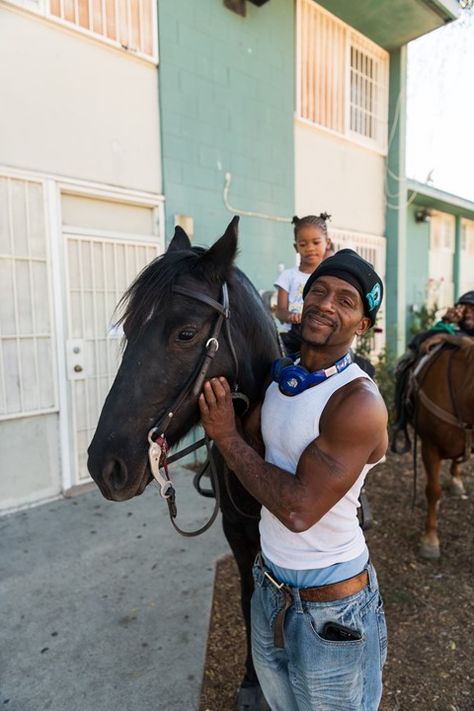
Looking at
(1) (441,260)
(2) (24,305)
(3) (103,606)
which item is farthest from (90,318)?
(1) (441,260)

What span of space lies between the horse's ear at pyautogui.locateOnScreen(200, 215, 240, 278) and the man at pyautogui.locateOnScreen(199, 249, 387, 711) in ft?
0.90

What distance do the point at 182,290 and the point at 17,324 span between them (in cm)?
327

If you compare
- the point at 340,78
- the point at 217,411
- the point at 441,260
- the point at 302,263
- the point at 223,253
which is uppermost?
the point at 340,78

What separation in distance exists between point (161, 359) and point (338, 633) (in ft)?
3.05

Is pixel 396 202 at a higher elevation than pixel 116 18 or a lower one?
lower

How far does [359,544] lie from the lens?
4.40 ft

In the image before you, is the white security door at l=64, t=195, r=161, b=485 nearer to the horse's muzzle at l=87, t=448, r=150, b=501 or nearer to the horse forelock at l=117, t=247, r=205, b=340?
the horse forelock at l=117, t=247, r=205, b=340

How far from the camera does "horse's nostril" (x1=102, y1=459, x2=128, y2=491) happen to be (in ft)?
4.15

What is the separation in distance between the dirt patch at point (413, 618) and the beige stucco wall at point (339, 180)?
15.2ft

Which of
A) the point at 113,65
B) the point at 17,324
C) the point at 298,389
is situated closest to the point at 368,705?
the point at 298,389

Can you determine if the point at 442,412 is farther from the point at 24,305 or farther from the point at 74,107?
the point at 74,107

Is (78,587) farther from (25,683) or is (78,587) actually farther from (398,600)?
(398,600)

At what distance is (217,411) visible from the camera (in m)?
1.32

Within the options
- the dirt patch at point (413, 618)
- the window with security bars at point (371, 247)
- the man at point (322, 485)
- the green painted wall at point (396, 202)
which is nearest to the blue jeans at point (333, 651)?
the man at point (322, 485)
